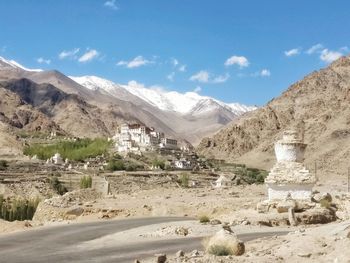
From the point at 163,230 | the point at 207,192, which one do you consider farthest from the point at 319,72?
the point at 163,230

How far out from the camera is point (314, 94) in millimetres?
161875

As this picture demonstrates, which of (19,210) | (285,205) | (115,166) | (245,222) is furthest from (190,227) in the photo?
(115,166)

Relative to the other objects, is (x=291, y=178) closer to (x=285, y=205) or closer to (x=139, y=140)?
(x=285, y=205)

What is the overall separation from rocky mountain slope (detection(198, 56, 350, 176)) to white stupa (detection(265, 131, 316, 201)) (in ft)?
326

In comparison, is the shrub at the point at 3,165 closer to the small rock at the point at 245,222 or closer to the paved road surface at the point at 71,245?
the paved road surface at the point at 71,245

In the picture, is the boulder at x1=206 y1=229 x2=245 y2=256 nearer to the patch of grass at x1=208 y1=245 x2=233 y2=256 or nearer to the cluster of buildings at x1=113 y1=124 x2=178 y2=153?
the patch of grass at x1=208 y1=245 x2=233 y2=256

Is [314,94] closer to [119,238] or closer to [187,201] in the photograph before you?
[187,201]

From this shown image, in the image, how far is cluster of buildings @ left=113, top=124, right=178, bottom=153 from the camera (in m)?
133

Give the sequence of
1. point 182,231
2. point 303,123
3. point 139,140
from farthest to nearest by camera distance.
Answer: point 139,140
point 303,123
point 182,231

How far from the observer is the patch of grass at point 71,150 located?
118 meters

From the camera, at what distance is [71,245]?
18.8 m

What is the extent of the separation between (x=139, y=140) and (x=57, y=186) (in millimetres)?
74035

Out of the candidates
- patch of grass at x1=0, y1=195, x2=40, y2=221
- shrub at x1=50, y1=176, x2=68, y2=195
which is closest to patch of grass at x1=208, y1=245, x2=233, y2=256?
patch of grass at x1=0, y1=195, x2=40, y2=221

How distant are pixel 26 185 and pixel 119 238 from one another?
57.7m
